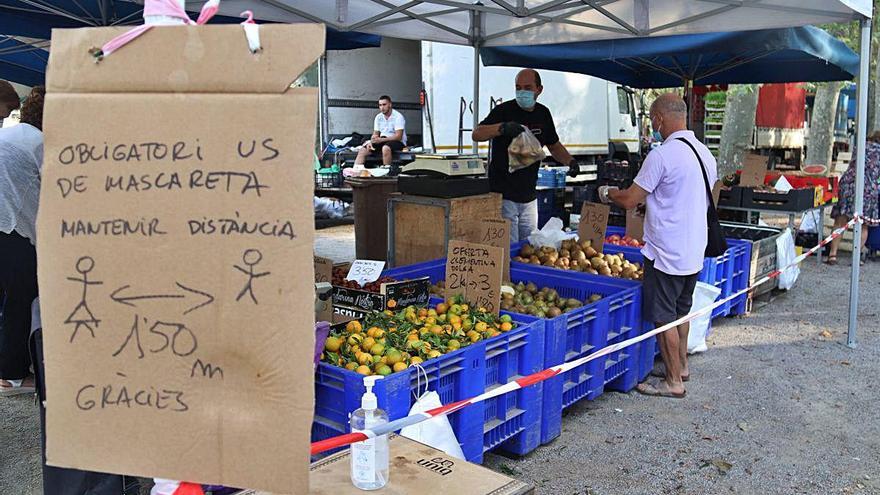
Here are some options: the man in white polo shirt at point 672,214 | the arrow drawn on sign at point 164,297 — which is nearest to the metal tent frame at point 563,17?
the man in white polo shirt at point 672,214

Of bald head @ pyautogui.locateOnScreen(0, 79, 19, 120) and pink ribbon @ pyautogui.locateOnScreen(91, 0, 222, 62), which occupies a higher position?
bald head @ pyautogui.locateOnScreen(0, 79, 19, 120)

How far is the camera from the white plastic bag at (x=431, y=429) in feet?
10.6

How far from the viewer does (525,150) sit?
614cm

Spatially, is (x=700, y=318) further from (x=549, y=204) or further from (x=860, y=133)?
(x=549, y=204)

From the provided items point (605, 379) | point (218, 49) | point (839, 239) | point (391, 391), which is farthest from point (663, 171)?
point (839, 239)

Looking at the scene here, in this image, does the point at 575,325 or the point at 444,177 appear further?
the point at 444,177

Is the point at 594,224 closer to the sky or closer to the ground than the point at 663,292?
closer to the sky

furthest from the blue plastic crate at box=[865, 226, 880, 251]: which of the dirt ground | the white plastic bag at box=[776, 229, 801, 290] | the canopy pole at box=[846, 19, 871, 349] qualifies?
the canopy pole at box=[846, 19, 871, 349]

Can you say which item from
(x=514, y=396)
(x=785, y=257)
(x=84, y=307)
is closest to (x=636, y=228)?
(x=785, y=257)

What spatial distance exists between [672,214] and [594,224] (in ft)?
5.38

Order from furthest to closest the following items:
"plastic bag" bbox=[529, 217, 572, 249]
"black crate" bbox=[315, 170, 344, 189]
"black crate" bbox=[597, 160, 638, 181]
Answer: "black crate" bbox=[315, 170, 344, 189], "black crate" bbox=[597, 160, 638, 181], "plastic bag" bbox=[529, 217, 572, 249]

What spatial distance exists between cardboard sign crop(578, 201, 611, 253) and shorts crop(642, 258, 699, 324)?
1.33 m

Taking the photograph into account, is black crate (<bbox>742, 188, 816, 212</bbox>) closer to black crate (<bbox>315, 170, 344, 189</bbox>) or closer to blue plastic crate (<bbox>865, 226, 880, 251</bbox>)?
blue plastic crate (<bbox>865, 226, 880, 251</bbox>)

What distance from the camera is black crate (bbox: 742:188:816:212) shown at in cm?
901
